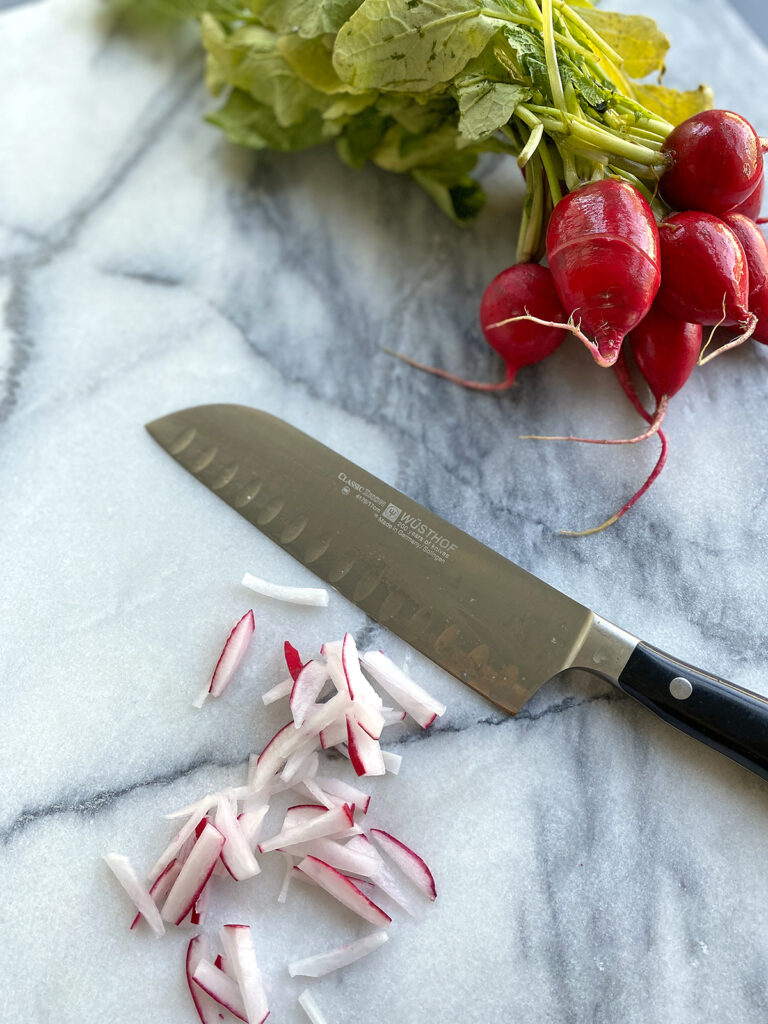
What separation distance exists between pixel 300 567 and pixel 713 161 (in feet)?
2.47

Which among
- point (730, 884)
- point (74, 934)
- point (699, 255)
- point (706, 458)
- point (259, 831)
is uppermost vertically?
point (699, 255)

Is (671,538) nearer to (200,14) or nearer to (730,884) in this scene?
(730,884)

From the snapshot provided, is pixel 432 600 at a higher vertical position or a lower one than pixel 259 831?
higher

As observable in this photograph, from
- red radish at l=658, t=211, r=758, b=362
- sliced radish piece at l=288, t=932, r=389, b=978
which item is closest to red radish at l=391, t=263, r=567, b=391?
red radish at l=658, t=211, r=758, b=362

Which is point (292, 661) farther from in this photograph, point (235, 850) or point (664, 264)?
point (664, 264)

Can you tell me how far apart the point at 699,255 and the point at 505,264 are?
0.40 meters

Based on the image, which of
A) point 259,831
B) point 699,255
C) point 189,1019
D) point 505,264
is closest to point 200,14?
point 505,264

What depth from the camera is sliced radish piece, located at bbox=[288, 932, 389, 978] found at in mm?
927

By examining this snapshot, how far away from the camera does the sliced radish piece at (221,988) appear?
0.90m

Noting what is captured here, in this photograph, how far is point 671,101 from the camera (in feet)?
4.12

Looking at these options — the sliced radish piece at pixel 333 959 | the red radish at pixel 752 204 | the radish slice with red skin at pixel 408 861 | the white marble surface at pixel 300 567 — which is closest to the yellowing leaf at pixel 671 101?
the red radish at pixel 752 204

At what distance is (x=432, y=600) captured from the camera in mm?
1073

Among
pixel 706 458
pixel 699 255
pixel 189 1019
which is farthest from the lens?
pixel 706 458

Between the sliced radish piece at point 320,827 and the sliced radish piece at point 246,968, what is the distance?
10cm
